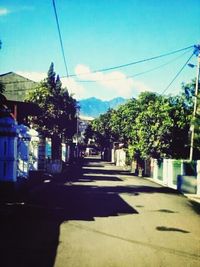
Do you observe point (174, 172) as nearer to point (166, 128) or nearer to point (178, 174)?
point (178, 174)

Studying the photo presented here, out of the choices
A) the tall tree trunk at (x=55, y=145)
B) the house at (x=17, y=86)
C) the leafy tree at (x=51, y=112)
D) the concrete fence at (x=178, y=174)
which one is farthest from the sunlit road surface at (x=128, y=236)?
the house at (x=17, y=86)

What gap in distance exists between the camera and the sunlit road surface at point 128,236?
24.1 ft

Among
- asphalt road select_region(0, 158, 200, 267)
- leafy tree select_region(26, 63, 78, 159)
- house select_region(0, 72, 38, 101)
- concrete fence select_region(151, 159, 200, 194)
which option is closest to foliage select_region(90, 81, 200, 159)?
concrete fence select_region(151, 159, 200, 194)

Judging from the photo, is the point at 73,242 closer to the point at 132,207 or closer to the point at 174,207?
the point at 132,207

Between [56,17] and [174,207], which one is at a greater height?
[56,17]

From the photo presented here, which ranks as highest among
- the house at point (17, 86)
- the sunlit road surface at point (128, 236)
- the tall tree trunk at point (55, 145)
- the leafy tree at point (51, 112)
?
the house at point (17, 86)

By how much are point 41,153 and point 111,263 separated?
883 inches

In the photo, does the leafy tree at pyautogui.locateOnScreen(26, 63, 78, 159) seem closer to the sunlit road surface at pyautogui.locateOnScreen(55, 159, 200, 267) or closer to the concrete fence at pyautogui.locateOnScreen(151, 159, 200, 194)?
the concrete fence at pyautogui.locateOnScreen(151, 159, 200, 194)

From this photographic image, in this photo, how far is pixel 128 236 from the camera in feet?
31.1

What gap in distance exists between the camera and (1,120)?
47.8 ft

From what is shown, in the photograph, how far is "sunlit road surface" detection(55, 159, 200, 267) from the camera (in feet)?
24.1

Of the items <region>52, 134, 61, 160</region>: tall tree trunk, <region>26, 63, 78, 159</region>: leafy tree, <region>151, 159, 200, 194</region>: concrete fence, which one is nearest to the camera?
<region>151, 159, 200, 194</region>: concrete fence

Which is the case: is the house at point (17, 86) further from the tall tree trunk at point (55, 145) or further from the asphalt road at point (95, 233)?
the asphalt road at point (95, 233)

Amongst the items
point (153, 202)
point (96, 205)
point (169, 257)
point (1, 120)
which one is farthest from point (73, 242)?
point (153, 202)
